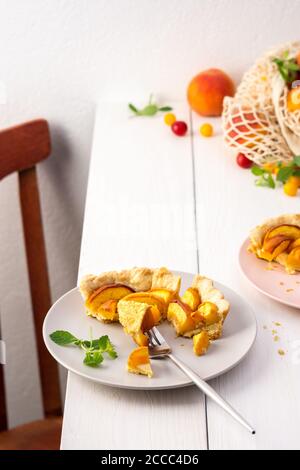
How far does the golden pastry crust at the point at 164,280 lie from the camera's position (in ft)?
2.84

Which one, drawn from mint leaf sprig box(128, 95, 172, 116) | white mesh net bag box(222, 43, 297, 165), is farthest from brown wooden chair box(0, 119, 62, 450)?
white mesh net bag box(222, 43, 297, 165)

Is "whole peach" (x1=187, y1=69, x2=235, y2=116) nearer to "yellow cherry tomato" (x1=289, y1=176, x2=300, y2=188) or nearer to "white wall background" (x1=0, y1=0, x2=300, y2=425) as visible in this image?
"white wall background" (x1=0, y1=0, x2=300, y2=425)

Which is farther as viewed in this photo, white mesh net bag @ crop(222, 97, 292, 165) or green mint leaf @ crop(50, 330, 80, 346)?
white mesh net bag @ crop(222, 97, 292, 165)

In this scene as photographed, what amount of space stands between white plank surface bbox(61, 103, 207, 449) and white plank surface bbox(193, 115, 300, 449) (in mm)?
23

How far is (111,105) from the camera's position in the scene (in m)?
1.66

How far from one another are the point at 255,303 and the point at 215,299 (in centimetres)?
13

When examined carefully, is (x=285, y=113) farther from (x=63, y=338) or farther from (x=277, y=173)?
(x=63, y=338)

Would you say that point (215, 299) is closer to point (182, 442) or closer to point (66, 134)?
point (182, 442)

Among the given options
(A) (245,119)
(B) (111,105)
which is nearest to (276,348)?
(A) (245,119)

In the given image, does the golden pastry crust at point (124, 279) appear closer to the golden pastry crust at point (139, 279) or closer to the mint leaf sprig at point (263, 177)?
the golden pastry crust at point (139, 279)

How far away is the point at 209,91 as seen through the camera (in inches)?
60.6

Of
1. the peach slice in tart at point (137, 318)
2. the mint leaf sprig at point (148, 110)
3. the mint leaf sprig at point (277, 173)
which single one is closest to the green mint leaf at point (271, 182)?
the mint leaf sprig at point (277, 173)

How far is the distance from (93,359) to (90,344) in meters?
0.03

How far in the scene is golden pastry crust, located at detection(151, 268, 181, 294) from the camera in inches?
34.0
